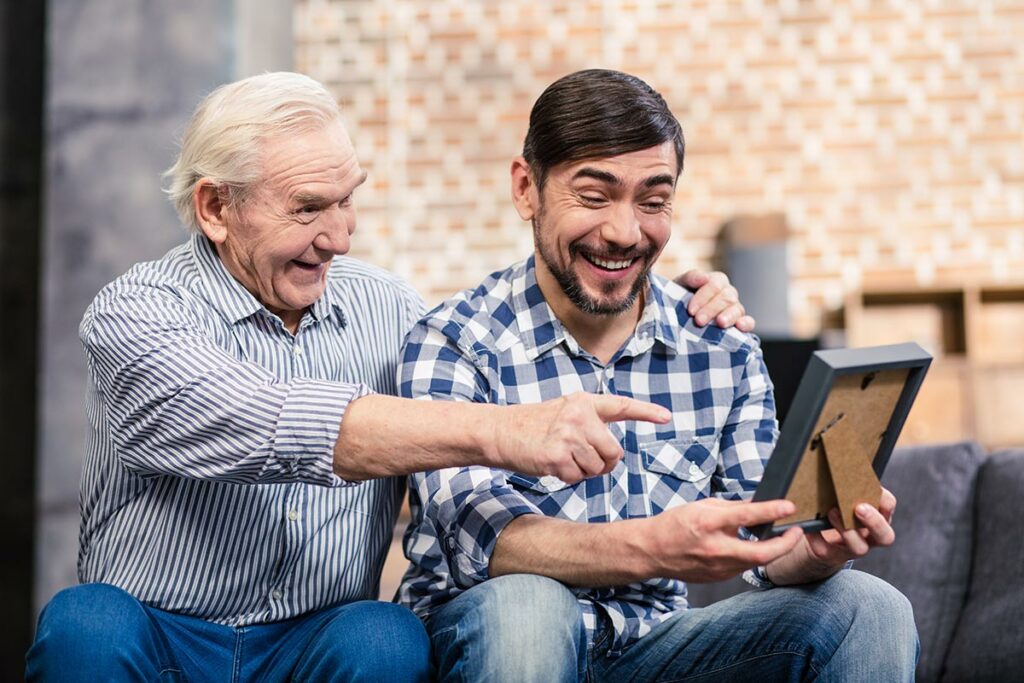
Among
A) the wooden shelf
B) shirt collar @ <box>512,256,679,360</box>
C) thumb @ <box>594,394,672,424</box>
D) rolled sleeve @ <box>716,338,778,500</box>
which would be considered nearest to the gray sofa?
rolled sleeve @ <box>716,338,778,500</box>

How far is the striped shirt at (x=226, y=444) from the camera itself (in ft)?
5.09

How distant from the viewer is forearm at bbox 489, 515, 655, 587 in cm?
150

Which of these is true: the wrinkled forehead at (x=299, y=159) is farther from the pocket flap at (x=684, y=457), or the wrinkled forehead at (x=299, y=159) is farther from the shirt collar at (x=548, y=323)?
the pocket flap at (x=684, y=457)

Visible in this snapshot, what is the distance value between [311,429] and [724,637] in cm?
64

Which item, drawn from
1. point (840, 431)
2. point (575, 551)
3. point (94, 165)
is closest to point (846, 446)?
point (840, 431)

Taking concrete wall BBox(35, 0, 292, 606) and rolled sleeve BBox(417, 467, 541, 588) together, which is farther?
concrete wall BBox(35, 0, 292, 606)

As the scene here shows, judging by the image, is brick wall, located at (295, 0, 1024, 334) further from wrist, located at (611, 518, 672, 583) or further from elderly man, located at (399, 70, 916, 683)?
wrist, located at (611, 518, 672, 583)

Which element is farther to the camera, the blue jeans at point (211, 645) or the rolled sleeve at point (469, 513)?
the rolled sleeve at point (469, 513)

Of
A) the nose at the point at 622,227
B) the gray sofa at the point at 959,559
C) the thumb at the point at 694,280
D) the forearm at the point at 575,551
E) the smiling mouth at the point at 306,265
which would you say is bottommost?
the gray sofa at the point at 959,559

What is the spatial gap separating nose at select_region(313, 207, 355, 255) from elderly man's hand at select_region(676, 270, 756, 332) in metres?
0.58

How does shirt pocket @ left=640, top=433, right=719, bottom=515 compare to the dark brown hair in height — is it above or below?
below

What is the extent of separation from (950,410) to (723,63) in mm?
1840

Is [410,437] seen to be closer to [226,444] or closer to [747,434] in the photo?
[226,444]

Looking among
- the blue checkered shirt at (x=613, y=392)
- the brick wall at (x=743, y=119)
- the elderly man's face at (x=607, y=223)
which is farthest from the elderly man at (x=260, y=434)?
the brick wall at (x=743, y=119)
